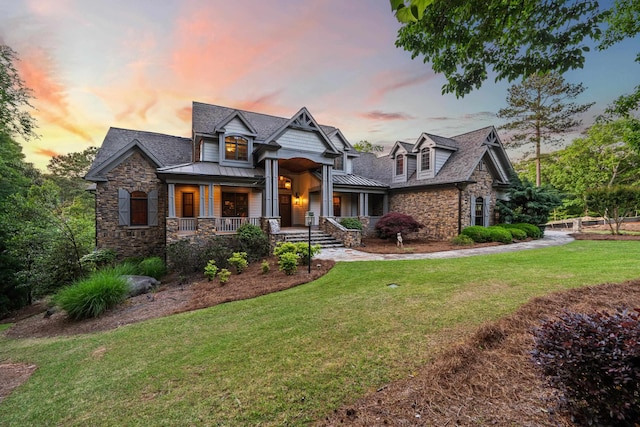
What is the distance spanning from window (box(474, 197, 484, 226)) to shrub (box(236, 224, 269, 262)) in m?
12.5

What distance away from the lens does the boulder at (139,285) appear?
814cm

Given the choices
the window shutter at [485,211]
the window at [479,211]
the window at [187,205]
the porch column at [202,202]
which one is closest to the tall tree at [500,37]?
the porch column at [202,202]

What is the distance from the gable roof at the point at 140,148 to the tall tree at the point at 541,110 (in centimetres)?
2708

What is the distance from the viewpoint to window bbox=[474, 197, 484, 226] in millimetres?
15594

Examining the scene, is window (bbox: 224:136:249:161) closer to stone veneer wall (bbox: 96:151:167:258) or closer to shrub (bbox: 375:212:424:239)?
stone veneer wall (bbox: 96:151:167:258)

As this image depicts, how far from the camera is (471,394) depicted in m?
2.39

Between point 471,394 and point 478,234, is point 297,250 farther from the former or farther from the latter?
point 478,234

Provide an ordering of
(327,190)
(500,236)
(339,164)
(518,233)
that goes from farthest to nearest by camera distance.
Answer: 1. (339,164)
2. (327,190)
3. (518,233)
4. (500,236)

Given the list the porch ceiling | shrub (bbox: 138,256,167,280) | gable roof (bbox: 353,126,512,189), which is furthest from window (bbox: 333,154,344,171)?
shrub (bbox: 138,256,167,280)

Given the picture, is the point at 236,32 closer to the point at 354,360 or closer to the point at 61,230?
A: the point at 61,230

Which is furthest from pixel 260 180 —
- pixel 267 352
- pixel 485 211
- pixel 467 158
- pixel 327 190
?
pixel 485 211

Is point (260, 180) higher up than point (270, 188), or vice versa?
point (260, 180)

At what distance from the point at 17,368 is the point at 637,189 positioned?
85.0ft

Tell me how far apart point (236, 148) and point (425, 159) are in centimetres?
1174
